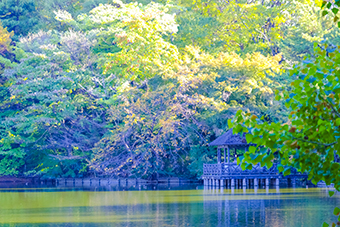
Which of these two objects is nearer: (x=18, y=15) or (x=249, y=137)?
(x=249, y=137)

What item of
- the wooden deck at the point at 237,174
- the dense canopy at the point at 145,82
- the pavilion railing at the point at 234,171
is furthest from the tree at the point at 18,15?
the pavilion railing at the point at 234,171

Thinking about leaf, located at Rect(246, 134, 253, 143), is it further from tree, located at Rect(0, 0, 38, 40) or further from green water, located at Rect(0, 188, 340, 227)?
tree, located at Rect(0, 0, 38, 40)

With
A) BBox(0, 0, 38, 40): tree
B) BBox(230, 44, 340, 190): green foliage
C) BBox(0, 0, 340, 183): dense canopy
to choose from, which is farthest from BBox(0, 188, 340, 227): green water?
BBox(0, 0, 38, 40): tree

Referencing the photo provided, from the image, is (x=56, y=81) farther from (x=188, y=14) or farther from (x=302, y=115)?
(x=302, y=115)

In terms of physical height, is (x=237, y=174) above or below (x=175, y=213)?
above

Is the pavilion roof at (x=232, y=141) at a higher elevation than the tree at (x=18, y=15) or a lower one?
lower

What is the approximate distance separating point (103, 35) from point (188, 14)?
227 inches

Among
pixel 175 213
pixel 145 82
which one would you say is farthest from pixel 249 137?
pixel 145 82

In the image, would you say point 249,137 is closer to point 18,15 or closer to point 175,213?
point 175,213

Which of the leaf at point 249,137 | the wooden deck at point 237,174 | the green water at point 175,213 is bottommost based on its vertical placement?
the green water at point 175,213

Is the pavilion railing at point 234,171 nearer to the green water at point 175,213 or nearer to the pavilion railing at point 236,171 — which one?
the pavilion railing at point 236,171

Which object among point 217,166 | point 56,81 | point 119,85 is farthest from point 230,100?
point 56,81

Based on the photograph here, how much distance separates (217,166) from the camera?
26859 millimetres

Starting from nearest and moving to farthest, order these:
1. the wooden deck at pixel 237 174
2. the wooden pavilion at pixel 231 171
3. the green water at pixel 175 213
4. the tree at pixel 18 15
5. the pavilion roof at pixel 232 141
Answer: the green water at pixel 175 213
the pavilion roof at pixel 232 141
the wooden pavilion at pixel 231 171
the wooden deck at pixel 237 174
the tree at pixel 18 15
